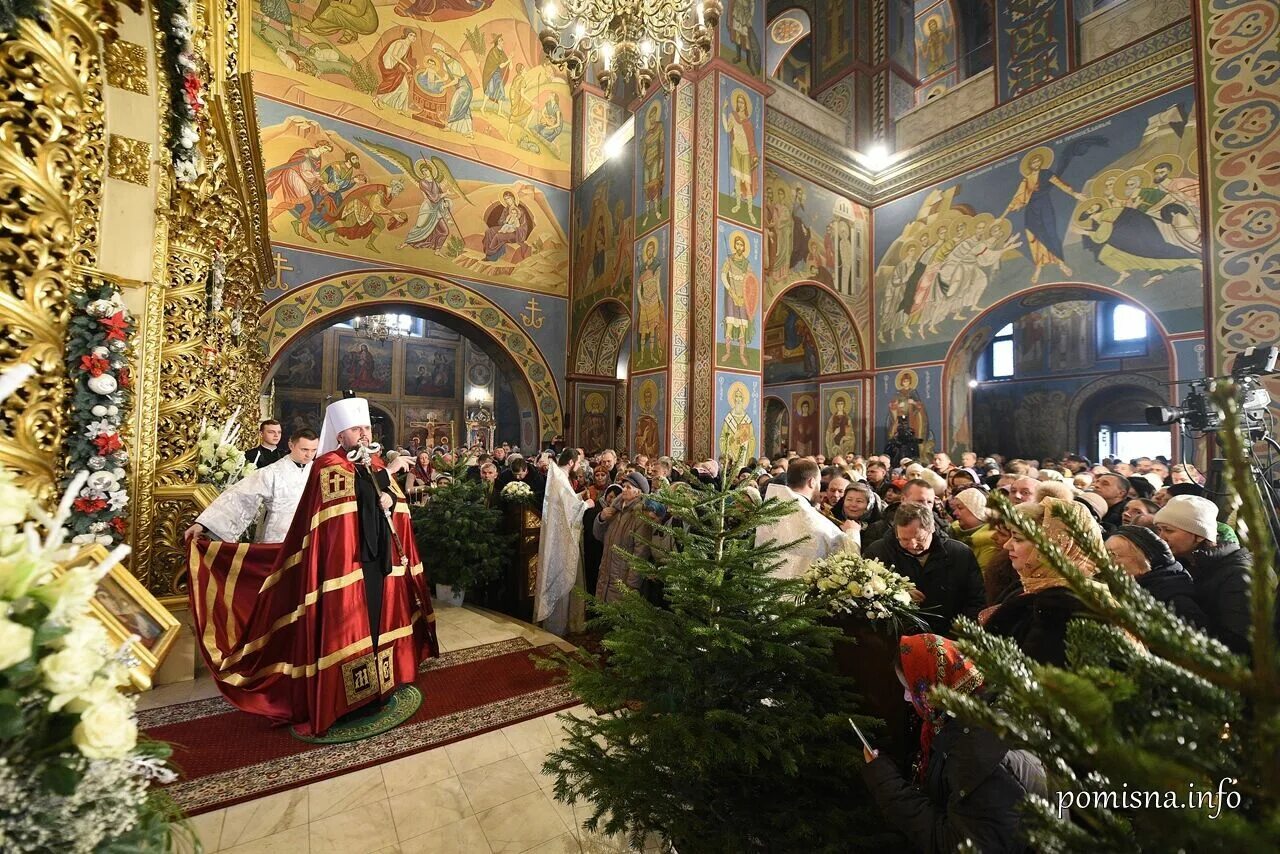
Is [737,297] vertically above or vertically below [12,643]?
above

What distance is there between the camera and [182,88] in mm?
3400

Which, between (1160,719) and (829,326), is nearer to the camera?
(1160,719)

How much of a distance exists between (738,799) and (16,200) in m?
3.03

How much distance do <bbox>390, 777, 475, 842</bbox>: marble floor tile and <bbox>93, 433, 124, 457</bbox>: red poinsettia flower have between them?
2503 millimetres

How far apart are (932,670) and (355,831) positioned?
2.60 metres

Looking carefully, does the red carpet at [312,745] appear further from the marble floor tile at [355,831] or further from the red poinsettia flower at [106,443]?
the red poinsettia flower at [106,443]

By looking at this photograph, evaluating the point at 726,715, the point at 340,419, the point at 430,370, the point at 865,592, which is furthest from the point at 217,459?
the point at 430,370

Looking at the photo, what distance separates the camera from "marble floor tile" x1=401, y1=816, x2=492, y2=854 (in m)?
2.39

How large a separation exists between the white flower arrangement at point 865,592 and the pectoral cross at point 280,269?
11.2 meters

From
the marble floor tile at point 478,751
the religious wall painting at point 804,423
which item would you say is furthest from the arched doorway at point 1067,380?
the marble floor tile at point 478,751

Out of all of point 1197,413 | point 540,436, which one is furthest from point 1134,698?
point 540,436

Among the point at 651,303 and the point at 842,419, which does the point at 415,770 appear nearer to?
the point at 651,303

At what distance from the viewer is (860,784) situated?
1877mm

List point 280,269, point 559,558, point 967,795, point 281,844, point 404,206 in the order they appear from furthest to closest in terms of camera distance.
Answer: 1. point 404,206
2. point 280,269
3. point 559,558
4. point 281,844
5. point 967,795
